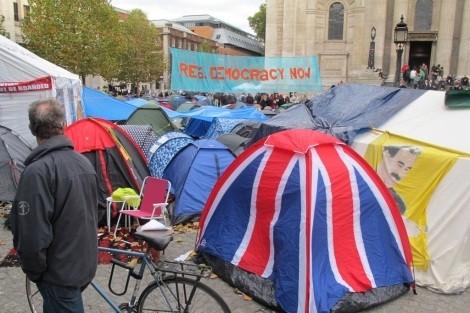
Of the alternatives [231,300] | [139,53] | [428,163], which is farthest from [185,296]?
[139,53]

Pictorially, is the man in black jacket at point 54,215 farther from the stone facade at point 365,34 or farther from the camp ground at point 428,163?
the stone facade at point 365,34

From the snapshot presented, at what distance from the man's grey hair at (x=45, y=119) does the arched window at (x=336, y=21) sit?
30.8 meters

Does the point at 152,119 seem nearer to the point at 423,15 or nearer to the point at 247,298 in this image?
the point at 247,298

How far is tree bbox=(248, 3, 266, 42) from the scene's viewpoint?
55.8 m

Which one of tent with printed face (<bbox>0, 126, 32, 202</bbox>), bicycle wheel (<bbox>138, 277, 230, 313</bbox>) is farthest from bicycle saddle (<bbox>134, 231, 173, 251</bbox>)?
tent with printed face (<bbox>0, 126, 32, 202</bbox>)

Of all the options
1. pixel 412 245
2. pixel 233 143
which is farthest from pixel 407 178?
pixel 233 143

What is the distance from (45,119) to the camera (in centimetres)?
250

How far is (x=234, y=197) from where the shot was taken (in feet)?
17.0

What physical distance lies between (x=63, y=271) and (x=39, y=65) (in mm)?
8542

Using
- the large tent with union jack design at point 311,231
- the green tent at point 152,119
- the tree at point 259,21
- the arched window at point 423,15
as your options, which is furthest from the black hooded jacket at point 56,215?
the tree at point 259,21

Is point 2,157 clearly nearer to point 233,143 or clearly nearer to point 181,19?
point 233,143

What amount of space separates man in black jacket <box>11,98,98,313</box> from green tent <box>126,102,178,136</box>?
10.7 metres

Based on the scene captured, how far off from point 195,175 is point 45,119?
5.02m

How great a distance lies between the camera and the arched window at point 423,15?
28812 mm
